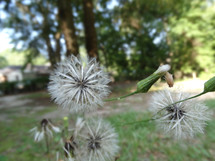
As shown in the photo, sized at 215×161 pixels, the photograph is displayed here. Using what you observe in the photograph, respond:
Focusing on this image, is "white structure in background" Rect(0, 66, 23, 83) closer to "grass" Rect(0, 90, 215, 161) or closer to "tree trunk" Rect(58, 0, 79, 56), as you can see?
"tree trunk" Rect(58, 0, 79, 56)

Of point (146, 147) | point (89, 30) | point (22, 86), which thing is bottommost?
point (146, 147)

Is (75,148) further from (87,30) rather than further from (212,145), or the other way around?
(87,30)

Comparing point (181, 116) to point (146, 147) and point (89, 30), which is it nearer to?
point (146, 147)

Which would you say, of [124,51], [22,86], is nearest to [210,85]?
[124,51]

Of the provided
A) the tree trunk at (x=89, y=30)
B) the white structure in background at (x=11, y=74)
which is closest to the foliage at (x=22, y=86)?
the tree trunk at (x=89, y=30)

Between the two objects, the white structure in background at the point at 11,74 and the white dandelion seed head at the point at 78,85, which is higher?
the white structure in background at the point at 11,74

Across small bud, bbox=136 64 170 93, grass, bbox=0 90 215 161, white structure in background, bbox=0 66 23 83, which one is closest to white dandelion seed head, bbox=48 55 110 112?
small bud, bbox=136 64 170 93

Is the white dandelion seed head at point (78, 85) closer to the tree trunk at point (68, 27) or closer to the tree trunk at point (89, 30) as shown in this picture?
the tree trunk at point (68, 27)
